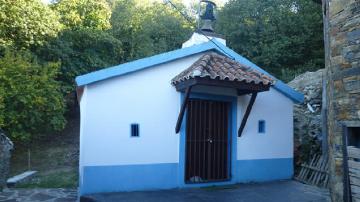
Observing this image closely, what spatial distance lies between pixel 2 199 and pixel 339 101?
757cm

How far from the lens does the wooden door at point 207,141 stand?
8.80m

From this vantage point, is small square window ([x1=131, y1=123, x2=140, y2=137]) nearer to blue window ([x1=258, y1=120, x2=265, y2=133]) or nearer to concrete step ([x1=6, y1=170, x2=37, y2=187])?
blue window ([x1=258, y1=120, x2=265, y2=133])

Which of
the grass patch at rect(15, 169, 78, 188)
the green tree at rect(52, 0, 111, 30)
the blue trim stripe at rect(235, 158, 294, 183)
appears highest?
the green tree at rect(52, 0, 111, 30)

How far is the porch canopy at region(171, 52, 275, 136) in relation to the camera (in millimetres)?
7727

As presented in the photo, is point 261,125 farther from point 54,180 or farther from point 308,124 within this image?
point 54,180

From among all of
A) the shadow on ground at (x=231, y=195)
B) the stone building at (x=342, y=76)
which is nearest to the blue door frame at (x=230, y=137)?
the shadow on ground at (x=231, y=195)

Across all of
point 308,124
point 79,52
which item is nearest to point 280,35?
point 308,124

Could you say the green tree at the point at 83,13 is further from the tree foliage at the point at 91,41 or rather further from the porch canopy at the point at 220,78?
the porch canopy at the point at 220,78

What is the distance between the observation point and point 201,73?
7.61 m

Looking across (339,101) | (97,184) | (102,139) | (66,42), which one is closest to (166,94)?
(102,139)

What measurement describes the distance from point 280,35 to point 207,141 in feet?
46.4

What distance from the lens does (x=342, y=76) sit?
5652mm

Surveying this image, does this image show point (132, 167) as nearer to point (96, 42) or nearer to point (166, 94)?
point (166, 94)

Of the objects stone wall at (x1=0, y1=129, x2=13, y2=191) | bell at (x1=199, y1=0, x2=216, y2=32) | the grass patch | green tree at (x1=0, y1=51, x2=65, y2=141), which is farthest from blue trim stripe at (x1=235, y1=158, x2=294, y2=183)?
green tree at (x1=0, y1=51, x2=65, y2=141)
